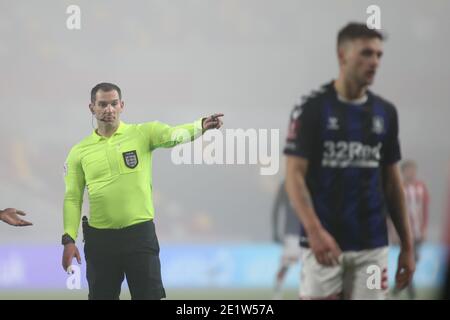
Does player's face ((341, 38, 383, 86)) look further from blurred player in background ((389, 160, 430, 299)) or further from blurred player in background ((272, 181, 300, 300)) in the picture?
blurred player in background ((272, 181, 300, 300))

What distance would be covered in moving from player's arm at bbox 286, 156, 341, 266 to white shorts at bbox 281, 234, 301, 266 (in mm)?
373

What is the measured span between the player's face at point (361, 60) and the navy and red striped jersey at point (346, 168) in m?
0.21

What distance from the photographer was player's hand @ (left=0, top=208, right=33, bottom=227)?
3.68 meters

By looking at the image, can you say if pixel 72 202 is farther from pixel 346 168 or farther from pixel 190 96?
pixel 346 168

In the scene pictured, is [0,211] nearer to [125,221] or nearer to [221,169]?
[125,221]

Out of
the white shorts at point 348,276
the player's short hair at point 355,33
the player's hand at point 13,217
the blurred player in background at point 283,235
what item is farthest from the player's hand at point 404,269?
the player's hand at point 13,217

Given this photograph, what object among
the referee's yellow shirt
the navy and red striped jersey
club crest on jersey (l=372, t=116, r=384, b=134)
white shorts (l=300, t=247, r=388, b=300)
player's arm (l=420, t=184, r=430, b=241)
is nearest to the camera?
white shorts (l=300, t=247, r=388, b=300)

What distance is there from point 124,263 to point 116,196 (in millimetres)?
362

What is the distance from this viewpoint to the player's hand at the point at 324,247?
10.4ft

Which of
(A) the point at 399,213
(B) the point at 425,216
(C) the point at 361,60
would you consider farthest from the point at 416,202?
(C) the point at 361,60

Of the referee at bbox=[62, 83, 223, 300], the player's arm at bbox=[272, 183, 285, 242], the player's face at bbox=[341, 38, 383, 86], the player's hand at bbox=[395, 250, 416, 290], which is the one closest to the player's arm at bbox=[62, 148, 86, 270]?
the referee at bbox=[62, 83, 223, 300]

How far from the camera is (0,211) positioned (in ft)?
12.1

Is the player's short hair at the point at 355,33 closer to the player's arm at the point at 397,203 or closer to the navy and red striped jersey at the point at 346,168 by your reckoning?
the navy and red striped jersey at the point at 346,168
